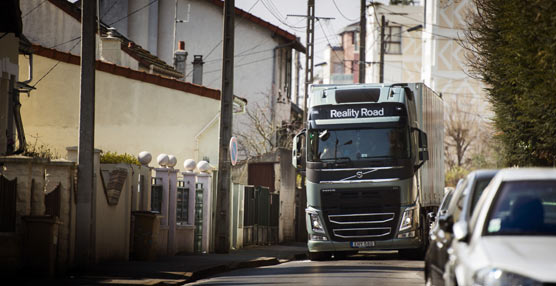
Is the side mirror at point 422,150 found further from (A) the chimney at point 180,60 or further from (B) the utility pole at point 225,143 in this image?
(A) the chimney at point 180,60

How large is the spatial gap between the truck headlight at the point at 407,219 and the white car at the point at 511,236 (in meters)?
12.2

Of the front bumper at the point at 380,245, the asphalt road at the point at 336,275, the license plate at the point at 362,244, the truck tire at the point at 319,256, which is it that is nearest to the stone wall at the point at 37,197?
the asphalt road at the point at 336,275

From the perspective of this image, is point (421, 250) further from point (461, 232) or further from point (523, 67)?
point (461, 232)

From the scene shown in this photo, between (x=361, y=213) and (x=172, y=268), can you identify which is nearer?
(x=172, y=268)

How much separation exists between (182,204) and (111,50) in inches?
441

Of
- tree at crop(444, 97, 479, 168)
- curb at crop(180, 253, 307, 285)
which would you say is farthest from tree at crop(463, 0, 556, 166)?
tree at crop(444, 97, 479, 168)

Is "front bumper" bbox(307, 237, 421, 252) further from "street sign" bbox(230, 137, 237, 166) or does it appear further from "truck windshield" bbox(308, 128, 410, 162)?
"street sign" bbox(230, 137, 237, 166)

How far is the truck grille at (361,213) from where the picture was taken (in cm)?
2234

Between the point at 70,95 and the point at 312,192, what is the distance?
10617mm

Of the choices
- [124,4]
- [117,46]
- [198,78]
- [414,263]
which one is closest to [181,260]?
[414,263]

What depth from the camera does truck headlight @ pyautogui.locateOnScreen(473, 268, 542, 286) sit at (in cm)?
773

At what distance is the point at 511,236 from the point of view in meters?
8.81

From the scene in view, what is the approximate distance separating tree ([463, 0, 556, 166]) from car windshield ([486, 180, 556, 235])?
773 cm

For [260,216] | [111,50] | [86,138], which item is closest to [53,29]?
[111,50]
